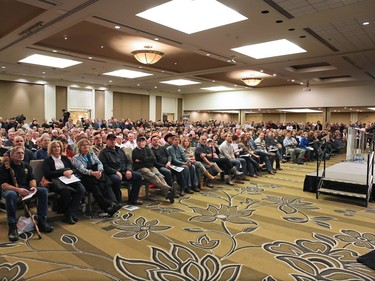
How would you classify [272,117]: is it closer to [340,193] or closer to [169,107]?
[169,107]

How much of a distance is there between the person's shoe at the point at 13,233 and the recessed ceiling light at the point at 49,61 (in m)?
10.0

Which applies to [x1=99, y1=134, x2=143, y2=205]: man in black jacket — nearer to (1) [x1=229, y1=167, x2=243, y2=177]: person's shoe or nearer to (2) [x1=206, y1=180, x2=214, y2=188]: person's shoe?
(2) [x1=206, y1=180, x2=214, y2=188]: person's shoe

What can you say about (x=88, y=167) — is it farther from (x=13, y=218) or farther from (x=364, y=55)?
(x=364, y=55)

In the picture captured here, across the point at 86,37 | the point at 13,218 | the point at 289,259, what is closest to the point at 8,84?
the point at 86,37

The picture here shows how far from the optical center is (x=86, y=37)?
9328 mm

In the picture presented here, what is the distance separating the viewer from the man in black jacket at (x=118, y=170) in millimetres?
4992

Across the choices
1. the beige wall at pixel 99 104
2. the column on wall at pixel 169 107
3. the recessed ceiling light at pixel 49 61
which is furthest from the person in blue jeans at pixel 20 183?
the column on wall at pixel 169 107

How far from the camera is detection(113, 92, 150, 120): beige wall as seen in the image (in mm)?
21609

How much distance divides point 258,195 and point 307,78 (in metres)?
12.5

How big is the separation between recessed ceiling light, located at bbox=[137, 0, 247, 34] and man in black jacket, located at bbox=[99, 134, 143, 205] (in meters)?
3.61

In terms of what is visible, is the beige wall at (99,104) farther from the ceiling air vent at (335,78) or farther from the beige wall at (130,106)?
the ceiling air vent at (335,78)

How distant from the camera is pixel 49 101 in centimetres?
1820

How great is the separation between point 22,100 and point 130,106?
7480 millimetres

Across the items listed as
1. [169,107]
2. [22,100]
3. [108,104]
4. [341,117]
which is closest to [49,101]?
[22,100]
